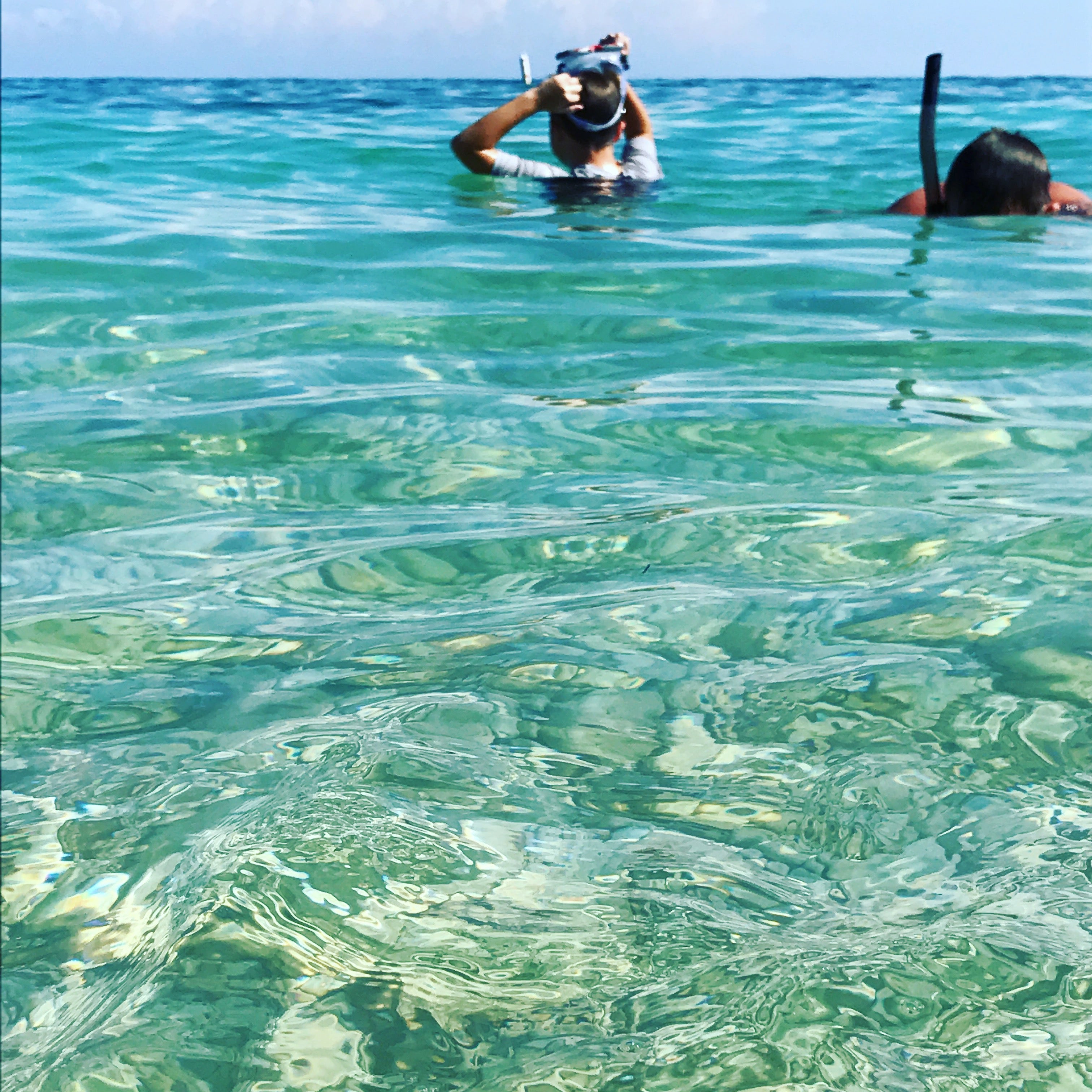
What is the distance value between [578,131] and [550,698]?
6.38 m

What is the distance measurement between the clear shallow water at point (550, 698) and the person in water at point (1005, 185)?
1.84 metres

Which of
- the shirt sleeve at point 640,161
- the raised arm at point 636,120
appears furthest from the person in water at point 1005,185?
the raised arm at point 636,120

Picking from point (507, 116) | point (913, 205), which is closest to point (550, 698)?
point (913, 205)

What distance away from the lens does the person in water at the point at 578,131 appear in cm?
700

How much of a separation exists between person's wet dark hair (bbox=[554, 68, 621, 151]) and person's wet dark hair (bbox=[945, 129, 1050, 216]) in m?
2.19

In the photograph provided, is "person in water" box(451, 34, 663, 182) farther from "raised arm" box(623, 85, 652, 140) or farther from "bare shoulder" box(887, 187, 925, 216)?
"bare shoulder" box(887, 187, 925, 216)

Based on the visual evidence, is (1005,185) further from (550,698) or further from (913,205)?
(550,698)

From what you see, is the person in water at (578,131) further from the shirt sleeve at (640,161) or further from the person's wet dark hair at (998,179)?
the person's wet dark hair at (998,179)

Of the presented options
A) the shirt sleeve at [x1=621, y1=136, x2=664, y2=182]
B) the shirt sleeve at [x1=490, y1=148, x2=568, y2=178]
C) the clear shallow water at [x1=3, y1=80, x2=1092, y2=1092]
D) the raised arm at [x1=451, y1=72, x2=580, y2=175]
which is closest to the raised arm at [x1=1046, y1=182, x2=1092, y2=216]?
the clear shallow water at [x1=3, y1=80, x2=1092, y2=1092]

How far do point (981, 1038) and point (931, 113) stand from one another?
561cm

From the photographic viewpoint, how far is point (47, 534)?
2.39 m

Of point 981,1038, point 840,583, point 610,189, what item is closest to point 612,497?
point 840,583

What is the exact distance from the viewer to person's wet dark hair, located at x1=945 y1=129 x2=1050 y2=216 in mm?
5777

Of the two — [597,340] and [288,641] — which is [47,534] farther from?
[597,340]
